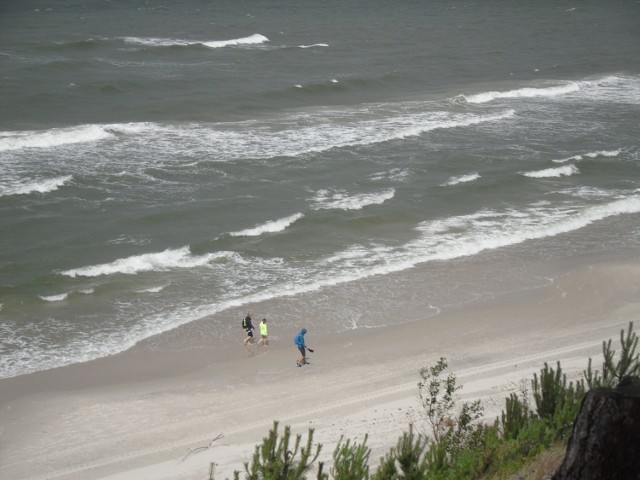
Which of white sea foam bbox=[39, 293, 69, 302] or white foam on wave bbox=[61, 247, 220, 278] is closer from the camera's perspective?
white sea foam bbox=[39, 293, 69, 302]

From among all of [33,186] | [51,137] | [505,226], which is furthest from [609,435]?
[51,137]

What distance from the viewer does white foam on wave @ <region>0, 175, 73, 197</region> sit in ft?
105

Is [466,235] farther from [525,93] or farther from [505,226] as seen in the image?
[525,93]

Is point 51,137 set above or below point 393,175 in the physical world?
above

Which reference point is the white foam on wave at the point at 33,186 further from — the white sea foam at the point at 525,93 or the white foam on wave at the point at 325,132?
the white sea foam at the point at 525,93

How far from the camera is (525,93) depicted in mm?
50125

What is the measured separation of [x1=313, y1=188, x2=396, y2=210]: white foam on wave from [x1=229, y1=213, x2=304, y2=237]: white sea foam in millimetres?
1603

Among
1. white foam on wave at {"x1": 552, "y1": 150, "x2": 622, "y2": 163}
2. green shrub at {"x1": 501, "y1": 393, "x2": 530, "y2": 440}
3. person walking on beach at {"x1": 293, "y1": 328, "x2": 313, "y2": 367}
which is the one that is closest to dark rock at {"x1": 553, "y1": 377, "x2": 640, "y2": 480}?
green shrub at {"x1": 501, "y1": 393, "x2": 530, "y2": 440}

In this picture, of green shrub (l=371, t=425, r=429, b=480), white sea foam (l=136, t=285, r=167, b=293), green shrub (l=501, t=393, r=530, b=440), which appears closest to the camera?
green shrub (l=371, t=425, r=429, b=480)

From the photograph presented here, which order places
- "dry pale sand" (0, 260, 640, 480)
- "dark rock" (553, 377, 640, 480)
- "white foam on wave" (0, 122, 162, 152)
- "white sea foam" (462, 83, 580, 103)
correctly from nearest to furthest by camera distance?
1. "dark rock" (553, 377, 640, 480)
2. "dry pale sand" (0, 260, 640, 480)
3. "white foam on wave" (0, 122, 162, 152)
4. "white sea foam" (462, 83, 580, 103)

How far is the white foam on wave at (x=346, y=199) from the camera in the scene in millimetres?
31812

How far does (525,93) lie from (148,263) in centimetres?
3031

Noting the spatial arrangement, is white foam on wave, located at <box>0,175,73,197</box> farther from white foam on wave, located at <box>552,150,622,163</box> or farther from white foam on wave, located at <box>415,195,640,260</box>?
white foam on wave, located at <box>552,150,622,163</box>

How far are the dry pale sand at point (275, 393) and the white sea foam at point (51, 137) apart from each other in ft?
63.7
